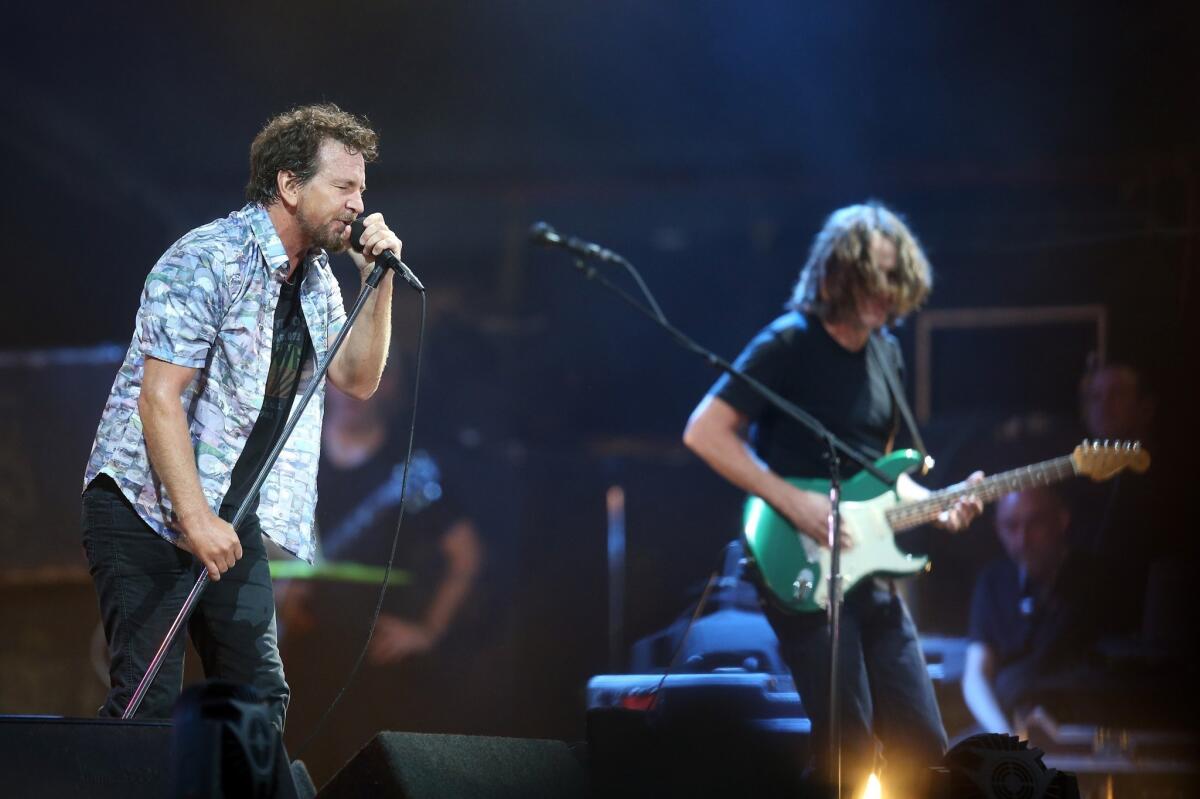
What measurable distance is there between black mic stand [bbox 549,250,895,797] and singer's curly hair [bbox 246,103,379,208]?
2.18ft

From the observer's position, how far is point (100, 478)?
8.61ft

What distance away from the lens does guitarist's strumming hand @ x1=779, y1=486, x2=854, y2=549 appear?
3.52 metres

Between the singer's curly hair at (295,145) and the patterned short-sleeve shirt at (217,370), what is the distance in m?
0.08

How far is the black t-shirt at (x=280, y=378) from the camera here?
280 cm

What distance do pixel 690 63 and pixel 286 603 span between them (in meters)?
3.11

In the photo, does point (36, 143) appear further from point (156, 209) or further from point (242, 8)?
point (242, 8)

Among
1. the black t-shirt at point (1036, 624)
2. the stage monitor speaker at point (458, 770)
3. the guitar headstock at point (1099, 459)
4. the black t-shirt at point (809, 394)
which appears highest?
the black t-shirt at point (809, 394)

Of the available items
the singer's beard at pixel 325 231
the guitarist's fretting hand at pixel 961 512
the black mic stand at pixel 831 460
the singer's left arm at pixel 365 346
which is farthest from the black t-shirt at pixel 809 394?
the singer's beard at pixel 325 231

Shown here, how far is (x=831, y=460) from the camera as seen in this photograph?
10.8 feet

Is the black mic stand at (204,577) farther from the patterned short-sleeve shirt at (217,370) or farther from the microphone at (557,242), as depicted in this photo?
the microphone at (557,242)

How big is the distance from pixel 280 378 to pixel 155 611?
595mm

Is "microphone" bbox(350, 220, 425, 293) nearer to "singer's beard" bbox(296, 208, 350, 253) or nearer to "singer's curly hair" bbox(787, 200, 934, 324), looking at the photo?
"singer's beard" bbox(296, 208, 350, 253)

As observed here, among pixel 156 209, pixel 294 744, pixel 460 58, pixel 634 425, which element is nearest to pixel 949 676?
pixel 634 425

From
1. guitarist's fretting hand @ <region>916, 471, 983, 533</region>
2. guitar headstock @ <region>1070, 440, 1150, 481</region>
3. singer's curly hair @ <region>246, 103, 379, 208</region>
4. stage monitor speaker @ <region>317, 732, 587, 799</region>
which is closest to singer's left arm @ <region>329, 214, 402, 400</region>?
singer's curly hair @ <region>246, 103, 379, 208</region>
